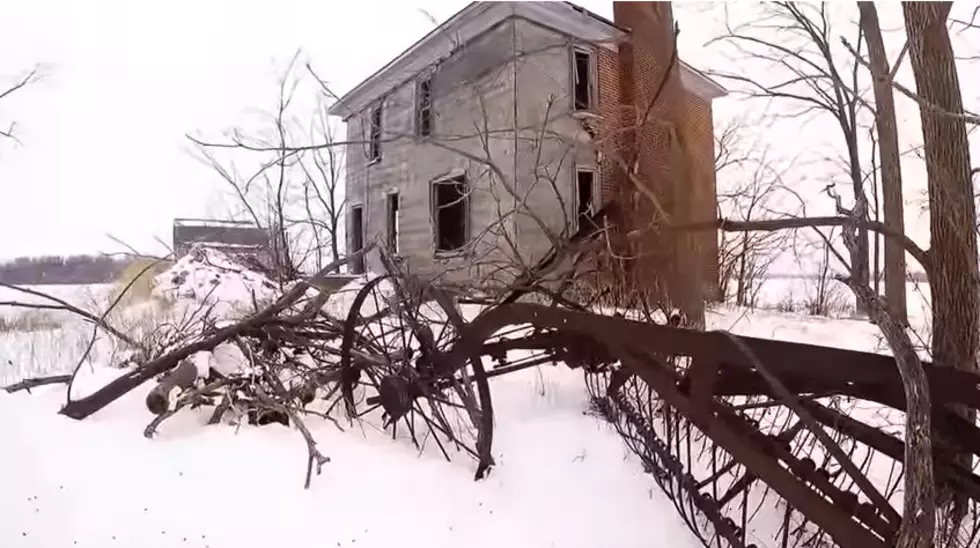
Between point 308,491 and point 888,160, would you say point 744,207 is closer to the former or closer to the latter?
point 888,160

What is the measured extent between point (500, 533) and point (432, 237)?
1.13ft

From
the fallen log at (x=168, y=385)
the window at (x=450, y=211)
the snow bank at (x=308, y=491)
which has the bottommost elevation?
the snow bank at (x=308, y=491)

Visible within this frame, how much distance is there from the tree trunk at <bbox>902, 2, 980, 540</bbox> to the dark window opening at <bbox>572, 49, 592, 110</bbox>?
1.09ft

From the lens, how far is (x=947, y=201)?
643mm

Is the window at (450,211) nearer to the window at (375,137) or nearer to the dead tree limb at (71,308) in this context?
the window at (375,137)

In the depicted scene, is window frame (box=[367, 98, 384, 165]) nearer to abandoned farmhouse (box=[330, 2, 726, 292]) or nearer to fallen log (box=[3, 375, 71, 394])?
abandoned farmhouse (box=[330, 2, 726, 292])

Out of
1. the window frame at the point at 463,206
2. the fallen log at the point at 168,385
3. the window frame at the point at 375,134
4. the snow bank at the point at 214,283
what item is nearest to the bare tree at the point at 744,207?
the window frame at the point at 463,206

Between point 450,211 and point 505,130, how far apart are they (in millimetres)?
118

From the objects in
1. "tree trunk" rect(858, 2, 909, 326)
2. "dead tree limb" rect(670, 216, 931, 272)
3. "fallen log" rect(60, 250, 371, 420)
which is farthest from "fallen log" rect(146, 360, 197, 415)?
"tree trunk" rect(858, 2, 909, 326)

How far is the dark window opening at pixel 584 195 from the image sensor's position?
0.78 meters

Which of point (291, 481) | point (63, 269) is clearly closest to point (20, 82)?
point (63, 269)

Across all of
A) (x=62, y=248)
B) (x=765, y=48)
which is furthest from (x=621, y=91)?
(x=62, y=248)

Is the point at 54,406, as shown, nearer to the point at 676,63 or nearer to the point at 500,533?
the point at 500,533

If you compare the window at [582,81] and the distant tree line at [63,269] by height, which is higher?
the window at [582,81]
